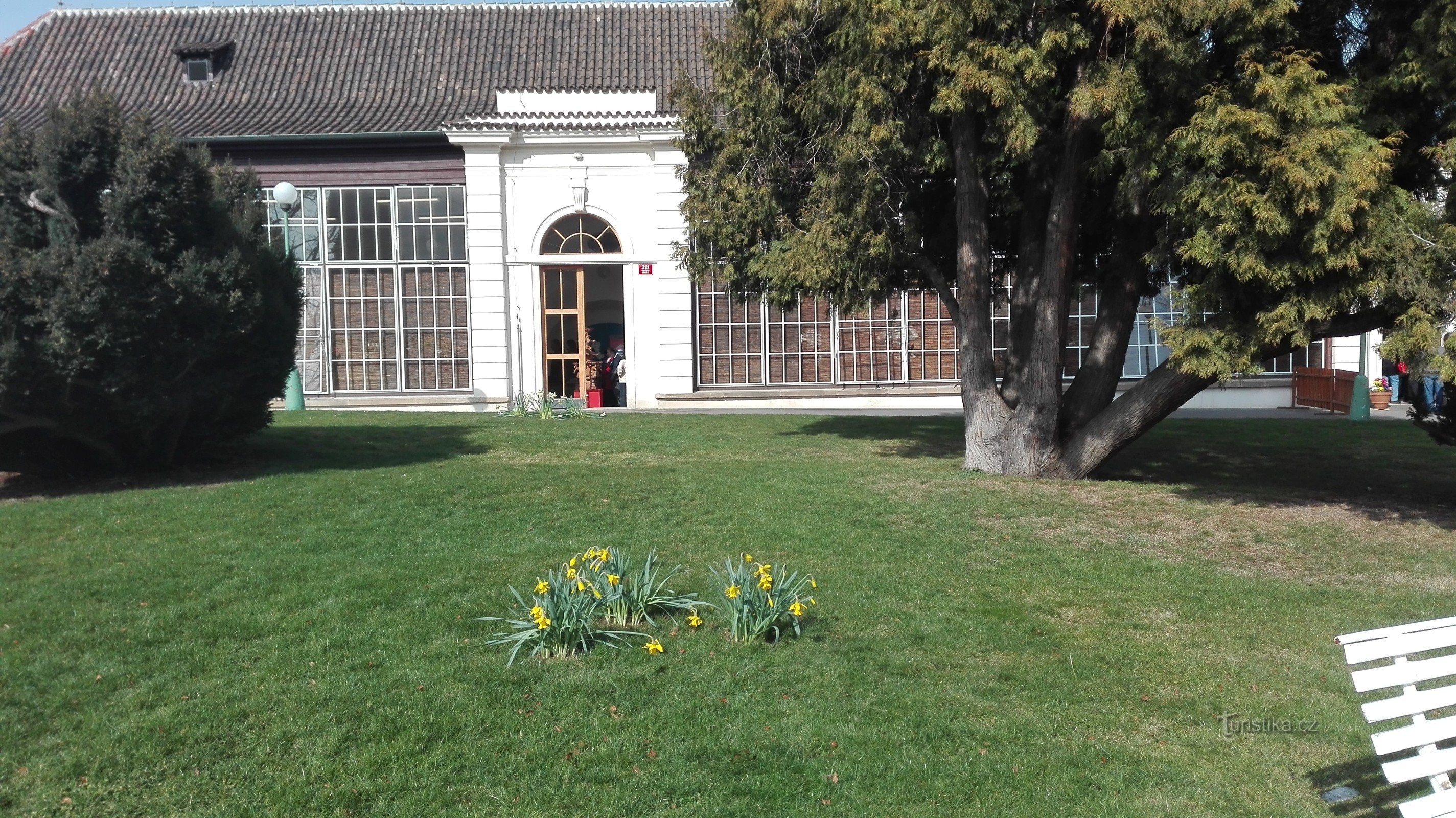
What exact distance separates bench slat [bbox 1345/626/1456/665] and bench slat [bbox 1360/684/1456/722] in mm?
153

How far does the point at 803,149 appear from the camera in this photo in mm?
14383

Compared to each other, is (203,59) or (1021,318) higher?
(203,59)

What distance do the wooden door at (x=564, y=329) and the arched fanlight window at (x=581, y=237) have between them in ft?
1.24

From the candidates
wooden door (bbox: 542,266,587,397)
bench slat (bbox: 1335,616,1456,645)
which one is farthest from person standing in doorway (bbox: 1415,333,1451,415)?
wooden door (bbox: 542,266,587,397)

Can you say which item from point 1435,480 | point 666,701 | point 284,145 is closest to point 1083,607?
point 666,701

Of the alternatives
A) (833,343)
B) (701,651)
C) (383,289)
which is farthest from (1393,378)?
(701,651)

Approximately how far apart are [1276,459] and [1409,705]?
11474mm

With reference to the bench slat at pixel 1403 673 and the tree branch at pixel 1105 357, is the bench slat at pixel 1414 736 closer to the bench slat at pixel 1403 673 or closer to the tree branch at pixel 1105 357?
the bench slat at pixel 1403 673

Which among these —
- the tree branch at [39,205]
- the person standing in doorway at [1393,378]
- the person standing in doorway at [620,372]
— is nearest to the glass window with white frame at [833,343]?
the person standing in doorway at [620,372]

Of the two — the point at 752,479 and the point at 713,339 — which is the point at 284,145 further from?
the point at 752,479

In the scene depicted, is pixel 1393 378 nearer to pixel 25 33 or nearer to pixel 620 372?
pixel 620 372

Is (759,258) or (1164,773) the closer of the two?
(1164,773)

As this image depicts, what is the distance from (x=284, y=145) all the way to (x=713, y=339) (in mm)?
8764

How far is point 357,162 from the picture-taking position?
74.4 ft
